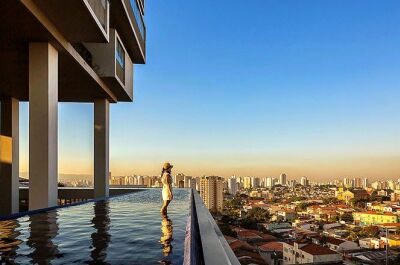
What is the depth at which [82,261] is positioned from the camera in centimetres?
420

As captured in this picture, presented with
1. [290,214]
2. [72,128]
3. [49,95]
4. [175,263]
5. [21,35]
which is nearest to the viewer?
[175,263]

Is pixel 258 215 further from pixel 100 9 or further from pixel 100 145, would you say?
pixel 100 9

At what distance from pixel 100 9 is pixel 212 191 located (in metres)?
91.5

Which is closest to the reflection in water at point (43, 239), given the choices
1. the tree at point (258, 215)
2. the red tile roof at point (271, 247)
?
the red tile roof at point (271, 247)

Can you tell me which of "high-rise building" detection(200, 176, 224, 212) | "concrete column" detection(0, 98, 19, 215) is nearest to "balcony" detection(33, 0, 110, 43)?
"concrete column" detection(0, 98, 19, 215)

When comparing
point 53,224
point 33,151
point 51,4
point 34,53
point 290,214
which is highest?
point 51,4

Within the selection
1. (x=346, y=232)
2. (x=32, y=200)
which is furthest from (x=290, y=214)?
(x=32, y=200)

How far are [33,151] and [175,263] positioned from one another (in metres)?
8.11

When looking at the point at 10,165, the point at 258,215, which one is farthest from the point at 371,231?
the point at 10,165

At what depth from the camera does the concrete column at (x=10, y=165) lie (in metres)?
17.1

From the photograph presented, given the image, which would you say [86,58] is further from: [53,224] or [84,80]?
[53,224]

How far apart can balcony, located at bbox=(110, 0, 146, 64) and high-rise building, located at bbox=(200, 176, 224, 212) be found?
70.8 metres

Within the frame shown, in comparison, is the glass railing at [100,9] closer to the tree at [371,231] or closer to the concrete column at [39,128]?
the concrete column at [39,128]

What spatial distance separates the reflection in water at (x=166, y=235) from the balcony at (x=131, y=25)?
10333 mm
